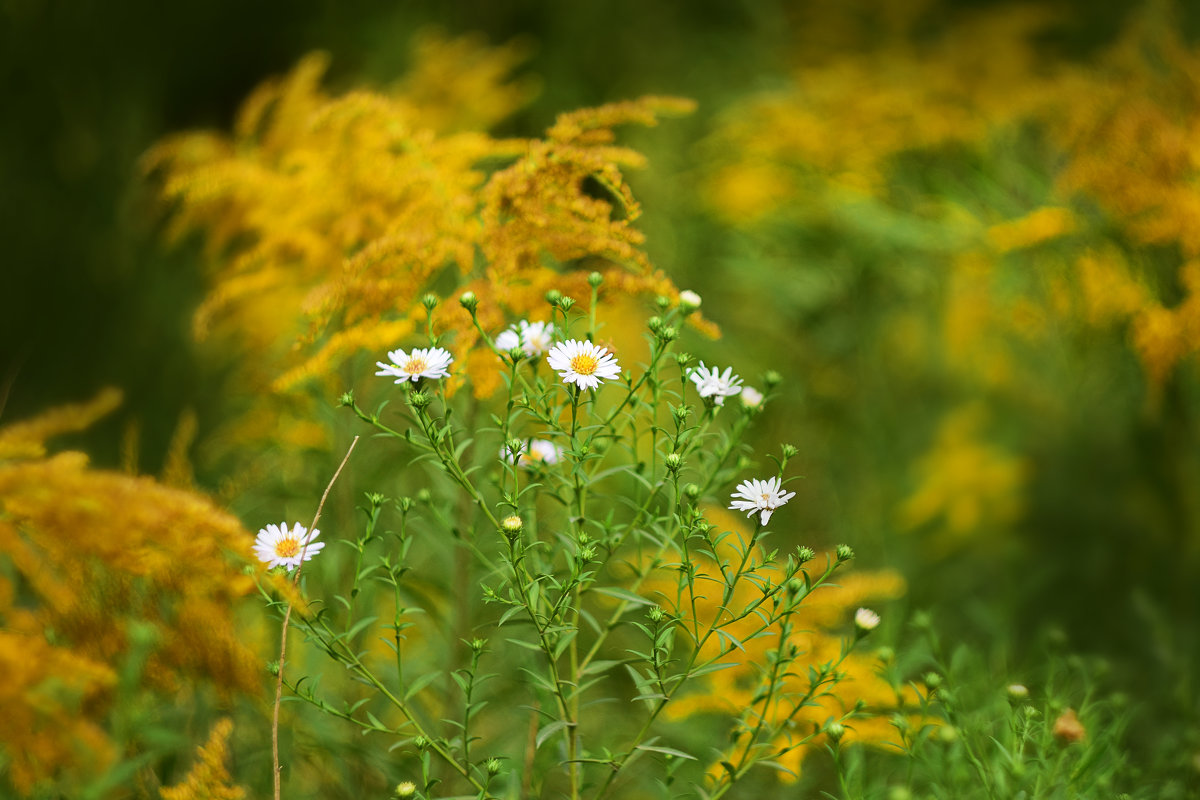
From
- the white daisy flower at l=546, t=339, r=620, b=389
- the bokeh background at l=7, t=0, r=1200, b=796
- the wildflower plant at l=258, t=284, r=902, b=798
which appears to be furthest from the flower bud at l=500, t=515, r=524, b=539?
the bokeh background at l=7, t=0, r=1200, b=796

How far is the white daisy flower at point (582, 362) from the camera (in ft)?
1.92

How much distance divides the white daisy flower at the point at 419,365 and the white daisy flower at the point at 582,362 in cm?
8

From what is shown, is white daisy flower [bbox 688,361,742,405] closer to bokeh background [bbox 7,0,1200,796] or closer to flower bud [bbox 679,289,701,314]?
flower bud [bbox 679,289,701,314]

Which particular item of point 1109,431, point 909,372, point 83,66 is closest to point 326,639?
point 83,66

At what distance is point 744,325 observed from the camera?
86.4 inches

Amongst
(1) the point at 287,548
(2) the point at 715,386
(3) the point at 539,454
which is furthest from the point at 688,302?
(1) the point at 287,548

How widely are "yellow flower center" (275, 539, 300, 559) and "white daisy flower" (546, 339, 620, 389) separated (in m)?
0.25

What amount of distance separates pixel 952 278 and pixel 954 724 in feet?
5.37

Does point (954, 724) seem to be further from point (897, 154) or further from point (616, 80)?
point (616, 80)

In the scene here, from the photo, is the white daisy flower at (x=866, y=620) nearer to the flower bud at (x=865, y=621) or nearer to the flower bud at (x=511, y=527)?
the flower bud at (x=865, y=621)

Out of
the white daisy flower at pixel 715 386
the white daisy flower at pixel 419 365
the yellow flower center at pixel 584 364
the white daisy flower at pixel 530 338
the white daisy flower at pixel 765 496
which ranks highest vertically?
the white daisy flower at pixel 530 338

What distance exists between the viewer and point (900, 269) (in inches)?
72.3

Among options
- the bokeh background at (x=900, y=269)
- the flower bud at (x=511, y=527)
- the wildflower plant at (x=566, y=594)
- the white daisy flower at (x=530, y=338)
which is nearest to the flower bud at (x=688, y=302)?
the wildflower plant at (x=566, y=594)

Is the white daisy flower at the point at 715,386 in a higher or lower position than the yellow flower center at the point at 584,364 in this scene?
lower
